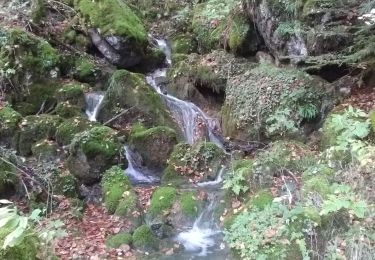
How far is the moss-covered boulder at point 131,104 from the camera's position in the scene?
10492mm

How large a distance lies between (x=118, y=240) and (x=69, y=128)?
11.5 ft

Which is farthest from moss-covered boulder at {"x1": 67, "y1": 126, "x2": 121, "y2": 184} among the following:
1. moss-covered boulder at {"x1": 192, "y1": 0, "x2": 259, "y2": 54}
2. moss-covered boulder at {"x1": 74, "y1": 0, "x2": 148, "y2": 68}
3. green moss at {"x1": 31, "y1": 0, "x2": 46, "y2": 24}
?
green moss at {"x1": 31, "y1": 0, "x2": 46, "y2": 24}

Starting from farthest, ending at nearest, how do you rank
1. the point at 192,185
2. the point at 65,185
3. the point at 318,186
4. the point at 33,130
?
the point at 33,130 < the point at 192,185 < the point at 65,185 < the point at 318,186

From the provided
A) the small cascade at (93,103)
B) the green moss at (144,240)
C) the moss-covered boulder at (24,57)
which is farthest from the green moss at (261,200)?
the moss-covered boulder at (24,57)

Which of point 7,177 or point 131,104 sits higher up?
point 131,104

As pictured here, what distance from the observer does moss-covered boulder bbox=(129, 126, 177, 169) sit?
9.24 meters

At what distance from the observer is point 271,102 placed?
30.0 feet

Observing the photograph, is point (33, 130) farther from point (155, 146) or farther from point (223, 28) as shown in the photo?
point (223, 28)

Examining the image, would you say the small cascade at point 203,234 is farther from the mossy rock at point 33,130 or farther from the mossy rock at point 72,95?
the mossy rock at point 72,95

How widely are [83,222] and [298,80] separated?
5187 mm

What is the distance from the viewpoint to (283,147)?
25.4ft

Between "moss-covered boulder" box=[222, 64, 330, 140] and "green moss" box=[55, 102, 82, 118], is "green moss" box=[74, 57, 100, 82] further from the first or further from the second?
"moss-covered boulder" box=[222, 64, 330, 140]

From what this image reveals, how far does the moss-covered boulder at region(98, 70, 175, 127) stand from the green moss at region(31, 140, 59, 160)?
1817mm

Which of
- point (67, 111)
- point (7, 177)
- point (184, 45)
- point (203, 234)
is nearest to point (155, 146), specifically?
point (67, 111)
